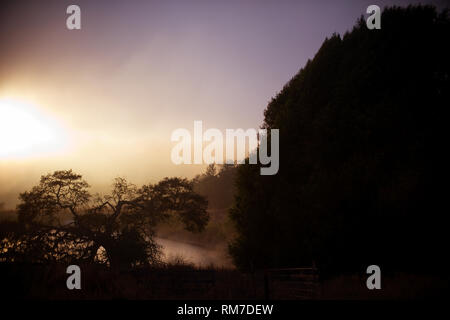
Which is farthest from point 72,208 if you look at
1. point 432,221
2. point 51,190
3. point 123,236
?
point 432,221

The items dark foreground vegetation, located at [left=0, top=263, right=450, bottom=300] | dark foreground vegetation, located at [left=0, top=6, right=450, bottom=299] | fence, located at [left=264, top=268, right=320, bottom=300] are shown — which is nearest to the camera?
dark foreground vegetation, located at [left=0, top=263, right=450, bottom=300]

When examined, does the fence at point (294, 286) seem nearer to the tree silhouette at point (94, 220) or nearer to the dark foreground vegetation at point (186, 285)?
the dark foreground vegetation at point (186, 285)

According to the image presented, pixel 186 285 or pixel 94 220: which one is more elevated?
pixel 94 220

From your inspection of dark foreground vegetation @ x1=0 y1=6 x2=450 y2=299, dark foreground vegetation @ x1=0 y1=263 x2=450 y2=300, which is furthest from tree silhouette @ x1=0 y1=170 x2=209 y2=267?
dark foreground vegetation @ x1=0 y1=263 x2=450 y2=300

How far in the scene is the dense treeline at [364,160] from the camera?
15922 millimetres

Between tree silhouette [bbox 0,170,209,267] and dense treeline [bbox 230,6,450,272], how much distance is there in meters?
6.24

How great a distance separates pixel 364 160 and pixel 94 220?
18.5 meters

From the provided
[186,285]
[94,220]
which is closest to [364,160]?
[186,285]

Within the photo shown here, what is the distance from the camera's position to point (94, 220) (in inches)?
899

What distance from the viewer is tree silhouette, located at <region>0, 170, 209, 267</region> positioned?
66.6 feet

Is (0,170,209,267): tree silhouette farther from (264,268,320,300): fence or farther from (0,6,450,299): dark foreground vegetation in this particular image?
(264,268,320,300): fence

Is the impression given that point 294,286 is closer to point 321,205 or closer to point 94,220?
point 321,205

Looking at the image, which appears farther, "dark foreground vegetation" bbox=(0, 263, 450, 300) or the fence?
the fence
